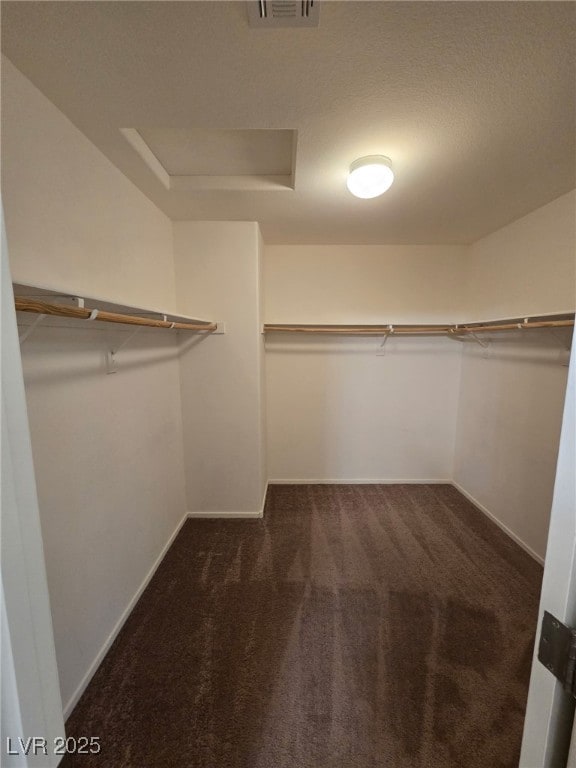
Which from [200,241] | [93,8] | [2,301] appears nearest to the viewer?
[2,301]

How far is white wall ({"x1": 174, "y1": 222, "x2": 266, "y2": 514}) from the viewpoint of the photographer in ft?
7.67

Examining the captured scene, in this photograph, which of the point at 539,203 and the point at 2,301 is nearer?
the point at 2,301

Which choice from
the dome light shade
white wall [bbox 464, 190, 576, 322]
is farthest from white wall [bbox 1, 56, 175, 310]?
white wall [bbox 464, 190, 576, 322]

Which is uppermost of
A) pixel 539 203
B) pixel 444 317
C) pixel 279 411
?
pixel 539 203

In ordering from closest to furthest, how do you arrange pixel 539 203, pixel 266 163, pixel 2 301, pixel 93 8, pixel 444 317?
pixel 2 301
pixel 93 8
pixel 266 163
pixel 539 203
pixel 444 317

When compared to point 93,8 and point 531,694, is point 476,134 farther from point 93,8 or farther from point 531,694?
point 531,694

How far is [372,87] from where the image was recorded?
3.57ft

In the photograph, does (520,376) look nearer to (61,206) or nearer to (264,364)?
(264,364)

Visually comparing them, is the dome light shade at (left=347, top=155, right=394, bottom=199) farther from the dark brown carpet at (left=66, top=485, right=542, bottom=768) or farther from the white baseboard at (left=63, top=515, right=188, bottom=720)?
the white baseboard at (left=63, top=515, right=188, bottom=720)

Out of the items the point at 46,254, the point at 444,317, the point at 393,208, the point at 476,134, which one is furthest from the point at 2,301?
the point at 444,317

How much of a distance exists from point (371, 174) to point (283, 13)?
0.80 metres

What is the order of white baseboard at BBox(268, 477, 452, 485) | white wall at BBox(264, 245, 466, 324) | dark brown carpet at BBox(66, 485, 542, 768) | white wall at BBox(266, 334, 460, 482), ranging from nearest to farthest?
dark brown carpet at BBox(66, 485, 542, 768) → white wall at BBox(264, 245, 466, 324) → white wall at BBox(266, 334, 460, 482) → white baseboard at BBox(268, 477, 452, 485)

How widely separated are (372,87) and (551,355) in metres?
1.97

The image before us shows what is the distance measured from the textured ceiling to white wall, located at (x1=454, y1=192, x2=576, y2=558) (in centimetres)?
50
